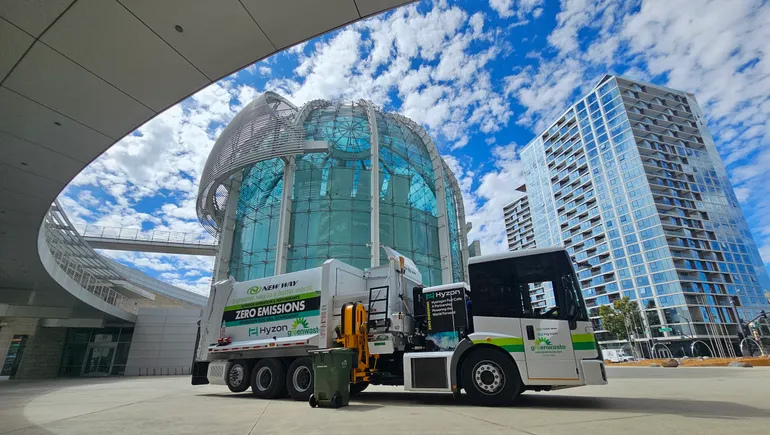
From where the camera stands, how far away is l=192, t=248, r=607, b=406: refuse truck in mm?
7496

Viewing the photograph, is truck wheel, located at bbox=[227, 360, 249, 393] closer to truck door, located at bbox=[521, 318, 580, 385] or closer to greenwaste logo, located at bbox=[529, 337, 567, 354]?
truck door, located at bbox=[521, 318, 580, 385]

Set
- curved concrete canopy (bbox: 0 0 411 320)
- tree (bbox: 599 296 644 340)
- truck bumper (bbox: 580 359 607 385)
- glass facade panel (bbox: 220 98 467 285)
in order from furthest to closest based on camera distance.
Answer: tree (bbox: 599 296 644 340), glass facade panel (bbox: 220 98 467 285), truck bumper (bbox: 580 359 607 385), curved concrete canopy (bbox: 0 0 411 320)

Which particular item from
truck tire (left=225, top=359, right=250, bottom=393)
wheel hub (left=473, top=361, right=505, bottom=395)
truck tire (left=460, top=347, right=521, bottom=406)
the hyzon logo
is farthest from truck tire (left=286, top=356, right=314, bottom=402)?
wheel hub (left=473, top=361, right=505, bottom=395)

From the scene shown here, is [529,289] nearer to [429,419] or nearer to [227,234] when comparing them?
[429,419]

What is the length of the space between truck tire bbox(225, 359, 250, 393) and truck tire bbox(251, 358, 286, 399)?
438mm

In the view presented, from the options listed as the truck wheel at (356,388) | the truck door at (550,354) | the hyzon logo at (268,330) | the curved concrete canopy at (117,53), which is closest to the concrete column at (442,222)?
the truck wheel at (356,388)

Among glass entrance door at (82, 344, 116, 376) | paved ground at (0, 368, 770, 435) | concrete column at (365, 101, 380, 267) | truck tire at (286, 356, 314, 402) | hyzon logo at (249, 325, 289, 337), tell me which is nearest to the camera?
paved ground at (0, 368, 770, 435)

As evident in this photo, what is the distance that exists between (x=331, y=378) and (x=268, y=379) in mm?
3287

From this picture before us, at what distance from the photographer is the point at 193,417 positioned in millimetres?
6738

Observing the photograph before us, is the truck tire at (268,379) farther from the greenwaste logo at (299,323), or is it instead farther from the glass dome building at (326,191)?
the glass dome building at (326,191)

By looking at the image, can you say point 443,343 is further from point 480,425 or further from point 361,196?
point 361,196

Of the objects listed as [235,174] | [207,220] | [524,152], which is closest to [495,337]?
[235,174]

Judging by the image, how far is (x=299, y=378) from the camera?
9859mm

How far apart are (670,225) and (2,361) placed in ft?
320
